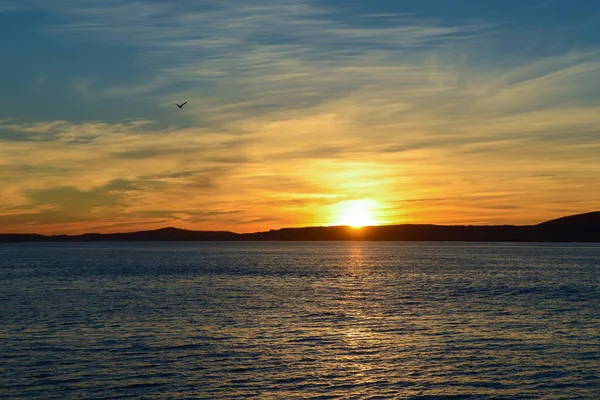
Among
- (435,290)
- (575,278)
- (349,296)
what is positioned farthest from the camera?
(575,278)

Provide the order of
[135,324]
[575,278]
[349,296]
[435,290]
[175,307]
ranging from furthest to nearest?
[575,278], [435,290], [349,296], [175,307], [135,324]

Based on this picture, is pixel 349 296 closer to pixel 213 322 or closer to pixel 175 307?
pixel 175 307

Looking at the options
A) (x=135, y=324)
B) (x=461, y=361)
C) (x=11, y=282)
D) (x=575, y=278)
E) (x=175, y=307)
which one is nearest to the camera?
(x=461, y=361)

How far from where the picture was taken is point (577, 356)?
50.2 metres

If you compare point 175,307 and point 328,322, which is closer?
point 328,322

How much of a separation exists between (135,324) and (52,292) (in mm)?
41143

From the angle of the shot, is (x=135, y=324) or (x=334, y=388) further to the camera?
(x=135, y=324)

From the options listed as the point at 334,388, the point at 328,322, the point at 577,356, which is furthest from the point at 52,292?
the point at 577,356

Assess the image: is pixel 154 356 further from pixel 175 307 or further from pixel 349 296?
pixel 349 296

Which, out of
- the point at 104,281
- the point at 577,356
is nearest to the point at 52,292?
the point at 104,281

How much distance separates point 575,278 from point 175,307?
96322mm

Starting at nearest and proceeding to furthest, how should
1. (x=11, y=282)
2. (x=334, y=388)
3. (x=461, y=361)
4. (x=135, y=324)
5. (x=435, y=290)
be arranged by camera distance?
(x=334, y=388)
(x=461, y=361)
(x=135, y=324)
(x=435, y=290)
(x=11, y=282)

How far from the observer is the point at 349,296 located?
9862 cm

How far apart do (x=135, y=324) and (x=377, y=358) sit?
27765 mm
